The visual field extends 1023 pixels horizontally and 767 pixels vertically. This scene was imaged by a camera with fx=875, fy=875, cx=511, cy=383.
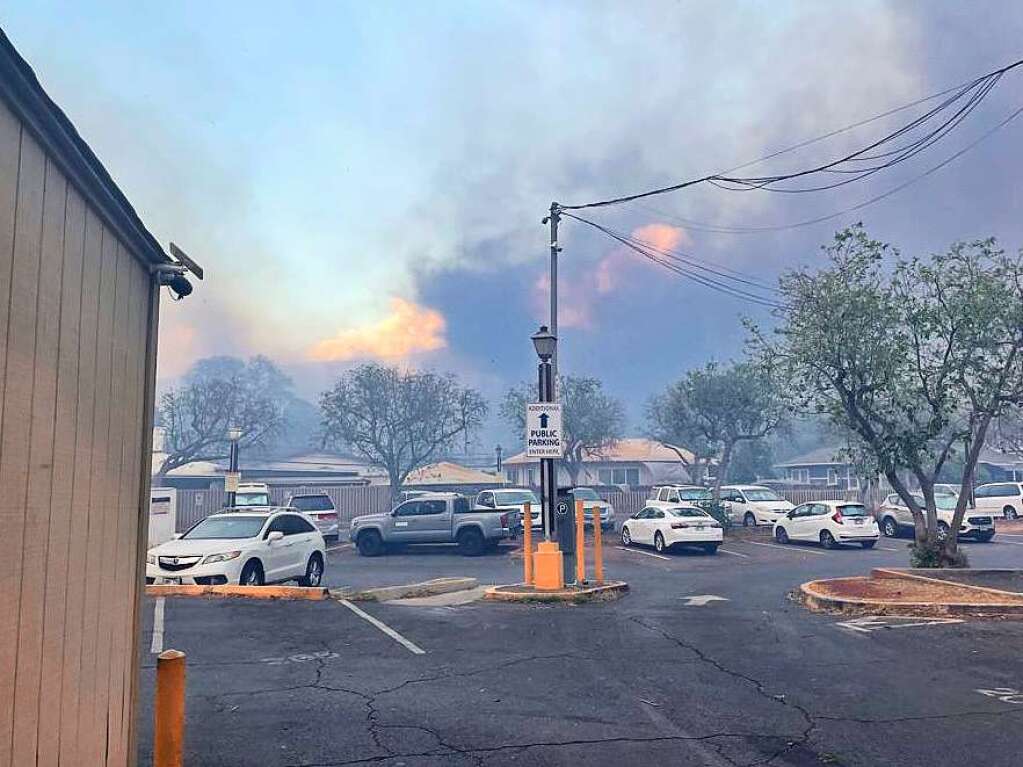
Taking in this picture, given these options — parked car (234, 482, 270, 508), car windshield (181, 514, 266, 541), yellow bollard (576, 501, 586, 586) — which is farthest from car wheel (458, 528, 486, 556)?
car windshield (181, 514, 266, 541)

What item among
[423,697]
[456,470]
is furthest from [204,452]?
[423,697]

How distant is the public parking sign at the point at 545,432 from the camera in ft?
48.0

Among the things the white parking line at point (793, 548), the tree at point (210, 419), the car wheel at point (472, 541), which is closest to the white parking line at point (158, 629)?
the car wheel at point (472, 541)

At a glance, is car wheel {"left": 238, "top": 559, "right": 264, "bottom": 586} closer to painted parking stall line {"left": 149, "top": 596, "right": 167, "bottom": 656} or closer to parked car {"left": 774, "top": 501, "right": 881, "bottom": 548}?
painted parking stall line {"left": 149, "top": 596, "right": 167, "bottom": 656}

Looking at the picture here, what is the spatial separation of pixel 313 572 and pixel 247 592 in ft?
9.47

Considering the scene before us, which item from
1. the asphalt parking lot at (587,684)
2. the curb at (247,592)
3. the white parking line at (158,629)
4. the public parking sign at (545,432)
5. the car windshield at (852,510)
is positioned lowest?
the asphalt parking lot at (587,684)

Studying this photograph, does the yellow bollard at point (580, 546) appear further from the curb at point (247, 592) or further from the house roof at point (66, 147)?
the house roof at point (66, 147)

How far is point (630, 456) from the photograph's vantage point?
69.9 m

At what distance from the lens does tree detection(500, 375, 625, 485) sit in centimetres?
4997

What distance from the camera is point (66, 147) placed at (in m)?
3.47

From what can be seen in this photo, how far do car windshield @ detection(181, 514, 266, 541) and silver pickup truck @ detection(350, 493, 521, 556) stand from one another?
373 inches

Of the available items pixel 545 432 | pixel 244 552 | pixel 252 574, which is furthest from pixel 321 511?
pixel 545 432

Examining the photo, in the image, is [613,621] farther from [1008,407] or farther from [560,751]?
[1008,407]

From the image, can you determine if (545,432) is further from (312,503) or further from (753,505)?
(753,505)
